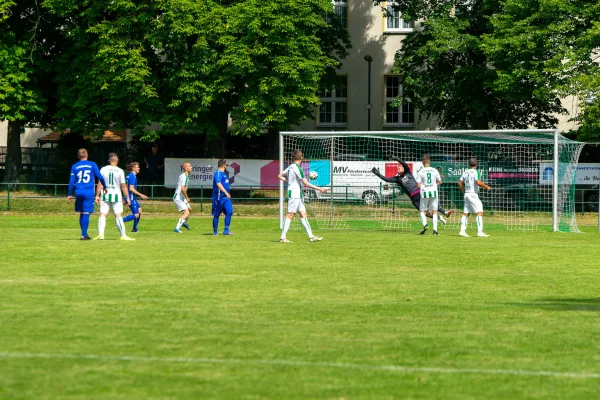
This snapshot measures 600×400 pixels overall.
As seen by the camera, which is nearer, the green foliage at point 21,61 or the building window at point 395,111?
the green foliage at point 21,61

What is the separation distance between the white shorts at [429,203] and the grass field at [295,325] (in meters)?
7.86

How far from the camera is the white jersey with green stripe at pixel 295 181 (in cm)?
2411

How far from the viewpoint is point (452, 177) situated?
34.3m

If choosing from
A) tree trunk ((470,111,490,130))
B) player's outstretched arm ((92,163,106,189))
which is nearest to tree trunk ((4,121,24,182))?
tree trunk ((470,111,490,130))

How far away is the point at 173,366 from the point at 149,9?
123 ft

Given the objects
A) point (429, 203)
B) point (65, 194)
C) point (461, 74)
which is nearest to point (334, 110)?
point (461, 74)

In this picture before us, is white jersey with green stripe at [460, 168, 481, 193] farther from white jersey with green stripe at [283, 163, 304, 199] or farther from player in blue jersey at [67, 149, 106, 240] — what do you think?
player in blue jersey at [67, 149, 106, 240]

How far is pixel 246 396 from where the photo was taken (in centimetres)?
723

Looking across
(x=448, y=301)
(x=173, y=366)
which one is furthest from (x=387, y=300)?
(x=173, y=366)

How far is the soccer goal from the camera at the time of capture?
31219mm

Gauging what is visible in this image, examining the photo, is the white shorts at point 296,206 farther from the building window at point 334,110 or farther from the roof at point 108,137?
the roof at point 108,137

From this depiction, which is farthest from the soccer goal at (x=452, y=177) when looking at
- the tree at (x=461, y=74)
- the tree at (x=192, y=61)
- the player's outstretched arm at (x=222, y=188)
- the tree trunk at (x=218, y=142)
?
the tree trunk at (x=218, y=142)

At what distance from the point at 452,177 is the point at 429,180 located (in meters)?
7.05

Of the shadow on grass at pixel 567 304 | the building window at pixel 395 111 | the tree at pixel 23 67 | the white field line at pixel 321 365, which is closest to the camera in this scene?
the white field line at pixel 321 365
